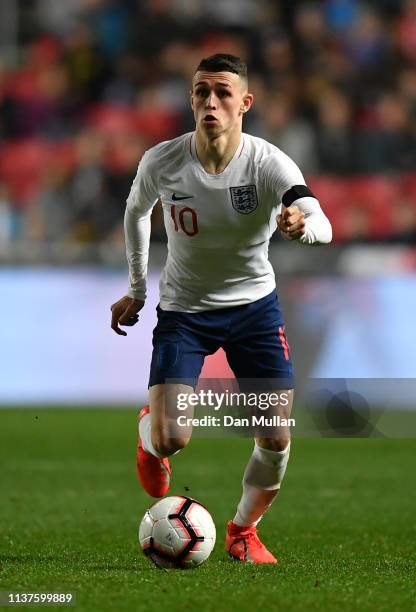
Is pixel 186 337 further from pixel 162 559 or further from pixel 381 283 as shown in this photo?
pixel 381 283

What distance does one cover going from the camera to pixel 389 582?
4848mm

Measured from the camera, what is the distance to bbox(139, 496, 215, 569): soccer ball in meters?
5.18

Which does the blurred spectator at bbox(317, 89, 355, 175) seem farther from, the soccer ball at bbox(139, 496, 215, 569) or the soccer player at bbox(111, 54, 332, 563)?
the soccer ball at bbox(139, 496, 215, 569)

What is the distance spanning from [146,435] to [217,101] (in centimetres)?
150

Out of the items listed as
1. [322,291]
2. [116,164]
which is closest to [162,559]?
[322,291]

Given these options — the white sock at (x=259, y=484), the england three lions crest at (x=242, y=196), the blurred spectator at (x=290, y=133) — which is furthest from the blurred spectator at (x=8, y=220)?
the england three lions crest at (x=242, y=196)

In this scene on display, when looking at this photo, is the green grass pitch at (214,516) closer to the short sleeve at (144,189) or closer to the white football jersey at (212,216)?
the white football jersey at (212,216)

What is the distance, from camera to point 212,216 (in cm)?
541

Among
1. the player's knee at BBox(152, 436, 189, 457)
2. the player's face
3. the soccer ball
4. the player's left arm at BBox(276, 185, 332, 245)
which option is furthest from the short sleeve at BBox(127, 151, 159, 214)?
the soccer ball

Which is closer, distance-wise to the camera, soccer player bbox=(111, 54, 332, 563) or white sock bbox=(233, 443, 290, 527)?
soccer player bbox=(111, 54, 332, 563)

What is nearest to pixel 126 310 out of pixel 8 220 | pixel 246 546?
pixel 246 546

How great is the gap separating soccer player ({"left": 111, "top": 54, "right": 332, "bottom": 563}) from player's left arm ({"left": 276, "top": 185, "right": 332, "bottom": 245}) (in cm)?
1

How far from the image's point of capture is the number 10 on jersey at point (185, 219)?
543 centimetres

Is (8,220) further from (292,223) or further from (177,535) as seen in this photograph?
(292,223)
